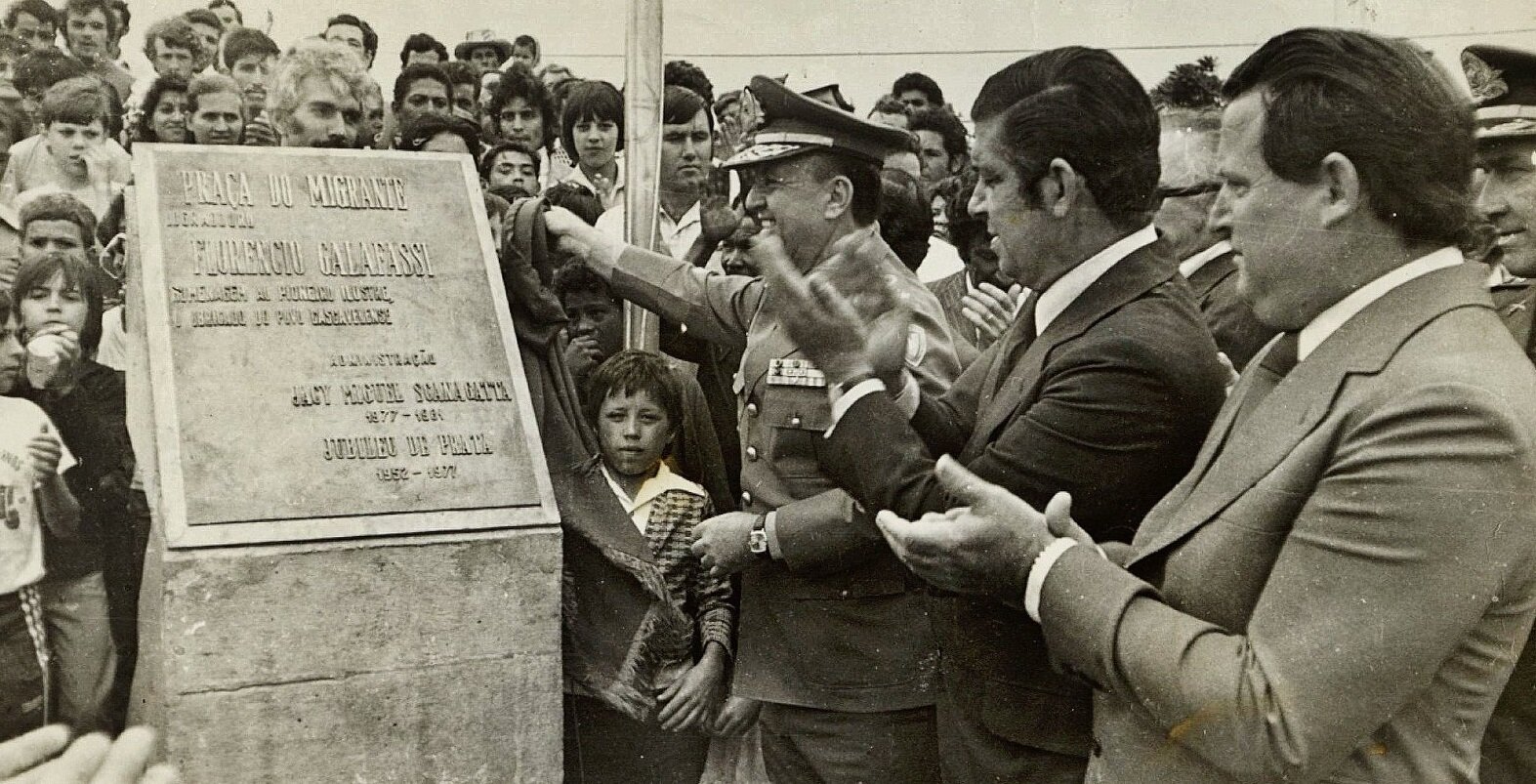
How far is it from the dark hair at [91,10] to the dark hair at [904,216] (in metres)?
3.10

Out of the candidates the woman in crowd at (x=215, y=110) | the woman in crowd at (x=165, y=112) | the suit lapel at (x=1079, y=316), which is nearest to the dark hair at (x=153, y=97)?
the woman in crowd at (x=165, y=112)

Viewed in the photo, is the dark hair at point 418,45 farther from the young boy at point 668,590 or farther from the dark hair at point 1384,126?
the dark hair at point 1384,126

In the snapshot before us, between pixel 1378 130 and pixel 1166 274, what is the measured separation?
693mm

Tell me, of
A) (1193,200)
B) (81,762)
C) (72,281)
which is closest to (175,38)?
(72,281)

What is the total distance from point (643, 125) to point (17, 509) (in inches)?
84.0

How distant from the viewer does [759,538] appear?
330 centimetres

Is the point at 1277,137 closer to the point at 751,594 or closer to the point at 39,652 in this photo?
the point at 751,594

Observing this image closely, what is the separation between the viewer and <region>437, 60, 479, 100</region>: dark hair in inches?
210

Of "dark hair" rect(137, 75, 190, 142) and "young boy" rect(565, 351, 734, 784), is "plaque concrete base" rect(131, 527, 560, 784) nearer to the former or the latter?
"young boy" rect(565, 351, 734, 784)

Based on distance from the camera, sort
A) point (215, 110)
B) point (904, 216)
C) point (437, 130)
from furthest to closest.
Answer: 1. point (215, 110)
2. point (437, 130)
3. point (904, 216)

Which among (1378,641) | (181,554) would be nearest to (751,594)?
(181,554)

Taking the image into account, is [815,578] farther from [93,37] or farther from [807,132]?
[93,37]

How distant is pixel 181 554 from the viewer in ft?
9.12

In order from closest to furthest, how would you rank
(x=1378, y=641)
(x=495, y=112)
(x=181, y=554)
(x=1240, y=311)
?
1. (x=1378, y=641)
2. (x=181, y=554)
3. (x=1240, y=311)
4. (x=495, y=112)
